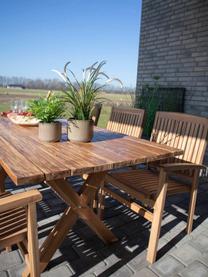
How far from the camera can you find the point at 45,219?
2.19 m

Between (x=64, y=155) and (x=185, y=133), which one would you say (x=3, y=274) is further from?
(x=185, y=133)

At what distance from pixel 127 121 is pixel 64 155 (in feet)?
4.41

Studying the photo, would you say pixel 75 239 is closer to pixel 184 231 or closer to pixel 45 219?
pixel 45 219

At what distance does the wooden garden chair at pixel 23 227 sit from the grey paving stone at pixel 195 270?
0.97 m

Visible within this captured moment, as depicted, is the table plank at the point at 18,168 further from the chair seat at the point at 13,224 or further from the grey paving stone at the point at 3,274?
the grey paving stone at the point at 3,274

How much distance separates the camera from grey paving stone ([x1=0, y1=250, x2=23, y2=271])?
1587 millimetres

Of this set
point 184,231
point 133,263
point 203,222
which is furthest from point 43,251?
point 203,222

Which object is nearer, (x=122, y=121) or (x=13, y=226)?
(x=13, y=226)

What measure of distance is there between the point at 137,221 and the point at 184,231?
416 mm

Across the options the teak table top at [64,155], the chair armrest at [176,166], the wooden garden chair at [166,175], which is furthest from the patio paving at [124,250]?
the teak table top at [64,155]

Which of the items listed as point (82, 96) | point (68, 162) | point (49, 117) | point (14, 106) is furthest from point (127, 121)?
point (68, 162)

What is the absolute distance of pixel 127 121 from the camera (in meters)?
2.59

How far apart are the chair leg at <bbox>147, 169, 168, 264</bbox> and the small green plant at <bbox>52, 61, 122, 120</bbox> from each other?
68 centimetres

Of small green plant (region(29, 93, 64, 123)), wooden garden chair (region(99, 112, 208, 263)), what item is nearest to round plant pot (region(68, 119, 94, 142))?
small green plant (region(29, 93, 64, 123))
